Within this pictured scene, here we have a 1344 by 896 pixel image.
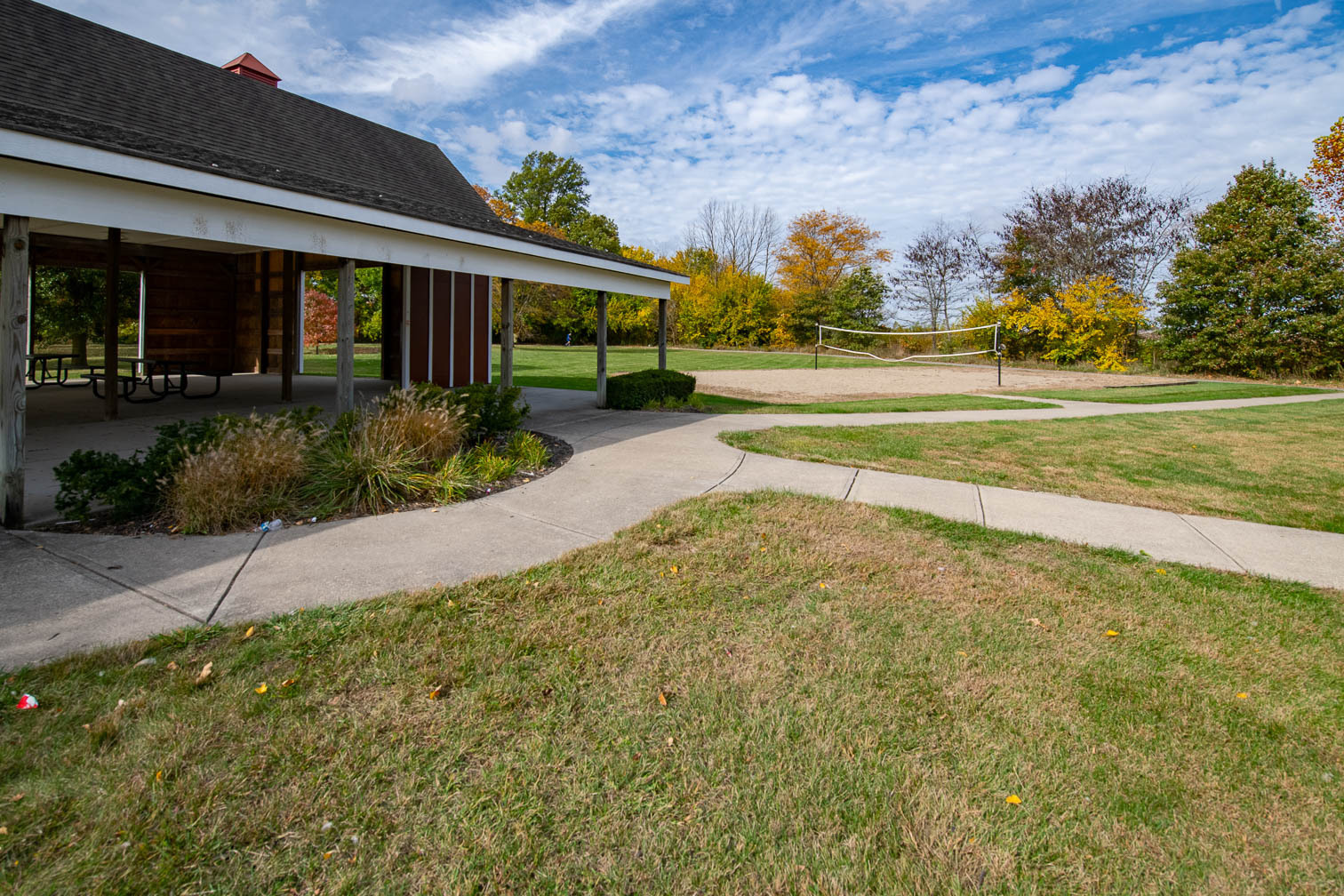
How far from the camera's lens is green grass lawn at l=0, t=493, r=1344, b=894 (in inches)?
87.1

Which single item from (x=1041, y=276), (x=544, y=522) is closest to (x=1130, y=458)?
(x=544, y=522)

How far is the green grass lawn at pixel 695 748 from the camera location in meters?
2.21

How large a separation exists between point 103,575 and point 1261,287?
32.6m

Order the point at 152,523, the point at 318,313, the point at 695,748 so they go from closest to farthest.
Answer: the point at 695,748 < the point at 152,523 < the point at 318,313

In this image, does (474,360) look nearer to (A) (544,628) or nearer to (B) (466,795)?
(A) (544,628)

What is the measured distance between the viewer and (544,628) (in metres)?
3.74

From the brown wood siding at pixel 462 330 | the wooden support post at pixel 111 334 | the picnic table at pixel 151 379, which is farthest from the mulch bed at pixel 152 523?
the brown wood siding at pixel 462 330

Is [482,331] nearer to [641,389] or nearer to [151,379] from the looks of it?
[641,389]

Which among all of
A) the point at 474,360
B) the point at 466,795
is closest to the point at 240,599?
the point at 466,795

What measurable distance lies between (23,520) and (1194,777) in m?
7.04

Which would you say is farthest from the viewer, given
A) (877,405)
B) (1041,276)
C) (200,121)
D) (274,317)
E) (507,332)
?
(1041,276)

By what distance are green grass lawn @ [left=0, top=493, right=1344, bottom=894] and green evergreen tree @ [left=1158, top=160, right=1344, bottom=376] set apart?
27.8m

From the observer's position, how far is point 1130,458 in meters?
9.11

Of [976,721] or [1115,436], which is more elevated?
[1115,436]
